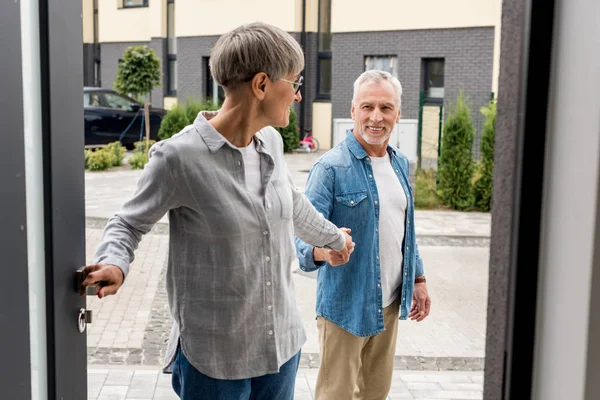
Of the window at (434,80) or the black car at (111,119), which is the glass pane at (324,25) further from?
the black car at (111,119)

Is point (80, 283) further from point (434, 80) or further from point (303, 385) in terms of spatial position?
A: point (434, 80)

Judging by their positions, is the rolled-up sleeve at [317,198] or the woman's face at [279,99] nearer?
the woman's face at [279,99]

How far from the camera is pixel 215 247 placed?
7.13 ft

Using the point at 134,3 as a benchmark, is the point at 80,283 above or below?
below

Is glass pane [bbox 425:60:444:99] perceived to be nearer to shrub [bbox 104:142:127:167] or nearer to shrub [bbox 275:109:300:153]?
shrub [bbox 275:109:300:153]

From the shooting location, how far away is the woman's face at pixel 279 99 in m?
2.25

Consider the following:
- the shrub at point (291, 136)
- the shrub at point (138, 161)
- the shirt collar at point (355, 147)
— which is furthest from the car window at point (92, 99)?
the shirt collar at point (355, 147)

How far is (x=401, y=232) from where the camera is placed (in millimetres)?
3320

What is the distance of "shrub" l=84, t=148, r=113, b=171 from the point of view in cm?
1596

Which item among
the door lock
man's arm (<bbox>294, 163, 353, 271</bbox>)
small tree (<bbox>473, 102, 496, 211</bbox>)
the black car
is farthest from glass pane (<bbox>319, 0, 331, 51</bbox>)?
the door lock

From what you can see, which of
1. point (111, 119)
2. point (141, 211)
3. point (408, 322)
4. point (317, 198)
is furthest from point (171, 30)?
point (141, 211)

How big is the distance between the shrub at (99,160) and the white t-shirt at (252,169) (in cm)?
1425

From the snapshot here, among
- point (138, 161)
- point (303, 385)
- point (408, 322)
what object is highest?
point (138, 161)

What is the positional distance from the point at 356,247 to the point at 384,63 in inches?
737
